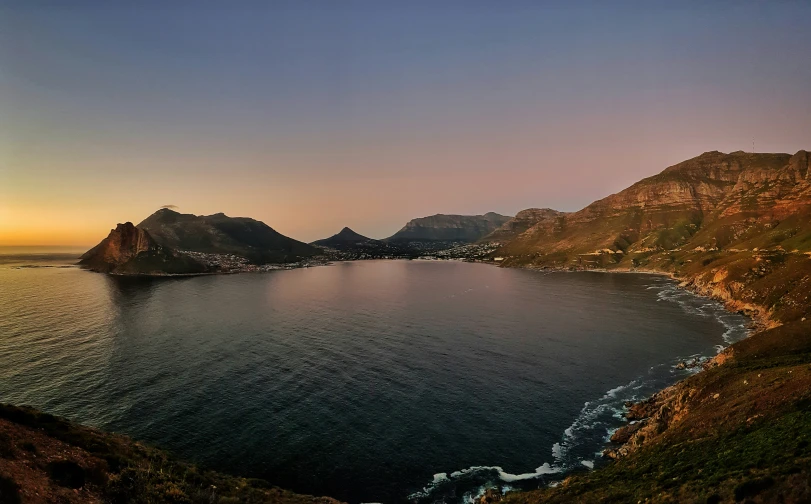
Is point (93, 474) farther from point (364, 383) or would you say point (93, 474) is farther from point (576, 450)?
point (576, 450)

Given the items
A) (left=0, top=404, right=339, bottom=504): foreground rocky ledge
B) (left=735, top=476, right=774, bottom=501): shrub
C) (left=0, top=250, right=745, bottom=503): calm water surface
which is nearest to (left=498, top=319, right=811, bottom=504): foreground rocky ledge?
(left=735, top=476, right=774, bottom=501): shrub

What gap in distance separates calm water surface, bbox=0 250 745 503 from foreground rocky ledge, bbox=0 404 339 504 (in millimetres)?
7822

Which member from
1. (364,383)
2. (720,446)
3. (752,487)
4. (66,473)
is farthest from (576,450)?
(66,473)

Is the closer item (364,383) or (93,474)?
(93,474)

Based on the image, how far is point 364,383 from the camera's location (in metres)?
74.1

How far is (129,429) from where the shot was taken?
5512 centimetres

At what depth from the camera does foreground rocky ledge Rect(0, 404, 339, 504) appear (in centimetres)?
2765

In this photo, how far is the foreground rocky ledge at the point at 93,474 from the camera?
1088 inches

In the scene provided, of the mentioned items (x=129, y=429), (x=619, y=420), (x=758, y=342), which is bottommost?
(x=619, y=420)

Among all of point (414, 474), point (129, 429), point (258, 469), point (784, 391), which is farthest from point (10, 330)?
point (784, 391)

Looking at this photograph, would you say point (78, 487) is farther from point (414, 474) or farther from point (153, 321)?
point (153, 321)

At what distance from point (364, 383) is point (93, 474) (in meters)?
46.6

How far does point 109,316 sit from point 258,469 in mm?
122092

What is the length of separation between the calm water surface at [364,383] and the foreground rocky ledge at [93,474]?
7822mm
